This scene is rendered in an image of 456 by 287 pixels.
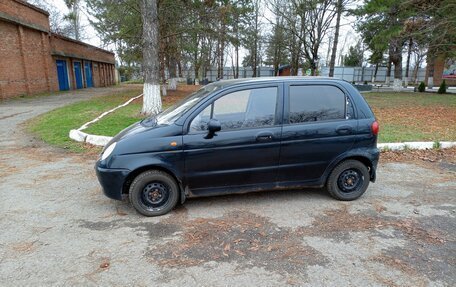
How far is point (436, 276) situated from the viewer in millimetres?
2721

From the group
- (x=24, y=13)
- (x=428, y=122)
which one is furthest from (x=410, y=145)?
(x=24, y=13)

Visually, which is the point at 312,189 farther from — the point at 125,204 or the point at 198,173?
the point at 125,204

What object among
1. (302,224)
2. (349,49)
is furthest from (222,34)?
(349,49)

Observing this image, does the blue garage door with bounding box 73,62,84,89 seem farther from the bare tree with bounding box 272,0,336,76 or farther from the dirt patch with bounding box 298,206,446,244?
the dirt patch with bounding box 298,206,446,244

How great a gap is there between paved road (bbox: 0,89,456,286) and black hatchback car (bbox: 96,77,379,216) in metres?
0.32

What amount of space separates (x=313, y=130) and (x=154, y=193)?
220cm

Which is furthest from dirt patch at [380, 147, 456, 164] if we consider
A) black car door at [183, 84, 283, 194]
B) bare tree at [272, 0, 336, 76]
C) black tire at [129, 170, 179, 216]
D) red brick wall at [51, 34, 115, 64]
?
red brick wall at [51, 34, 115, 64]

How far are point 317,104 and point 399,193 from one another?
1.91 m

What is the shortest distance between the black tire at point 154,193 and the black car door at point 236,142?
250 mm

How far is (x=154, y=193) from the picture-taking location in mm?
3896

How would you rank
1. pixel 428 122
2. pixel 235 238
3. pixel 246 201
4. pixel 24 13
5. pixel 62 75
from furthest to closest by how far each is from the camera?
pixel 62 75
pixel 24 13
pixel 428 122
pixel 246 201
pixel 235 238

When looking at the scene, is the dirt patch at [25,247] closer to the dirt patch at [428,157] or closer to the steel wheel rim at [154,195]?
the steel wheel rim at [154,195]

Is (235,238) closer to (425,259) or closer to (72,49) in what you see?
(425,259)

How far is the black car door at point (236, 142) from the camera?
388 cm
